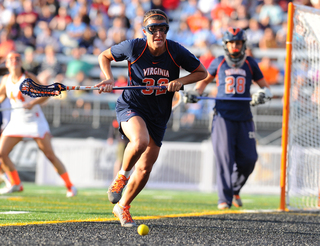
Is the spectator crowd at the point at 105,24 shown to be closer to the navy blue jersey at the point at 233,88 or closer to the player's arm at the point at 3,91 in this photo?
the player's arm at the point at 3,91

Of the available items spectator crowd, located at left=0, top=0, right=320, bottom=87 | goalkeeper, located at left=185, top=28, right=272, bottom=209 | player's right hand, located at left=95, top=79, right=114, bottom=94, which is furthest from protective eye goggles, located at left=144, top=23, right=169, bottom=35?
spectator crowd, located at left=0, top=0, right=320, bottom=87

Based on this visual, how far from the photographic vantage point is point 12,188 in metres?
7.90

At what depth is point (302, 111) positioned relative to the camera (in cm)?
708

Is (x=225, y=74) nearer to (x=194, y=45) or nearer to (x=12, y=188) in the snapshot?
(x=12, y=188)

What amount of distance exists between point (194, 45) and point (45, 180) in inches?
213

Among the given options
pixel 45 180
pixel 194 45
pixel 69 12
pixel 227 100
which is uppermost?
pixel 69 12

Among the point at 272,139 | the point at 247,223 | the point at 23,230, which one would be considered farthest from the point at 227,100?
the point at 272,139

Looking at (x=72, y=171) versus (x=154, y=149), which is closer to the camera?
(x=154, y=149)

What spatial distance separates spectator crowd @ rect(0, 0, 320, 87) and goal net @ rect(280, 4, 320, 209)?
5905 mm

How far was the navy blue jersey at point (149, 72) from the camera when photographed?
185 inches

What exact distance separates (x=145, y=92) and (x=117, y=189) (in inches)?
37.1

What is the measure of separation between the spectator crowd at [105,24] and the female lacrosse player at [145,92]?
8.15 m

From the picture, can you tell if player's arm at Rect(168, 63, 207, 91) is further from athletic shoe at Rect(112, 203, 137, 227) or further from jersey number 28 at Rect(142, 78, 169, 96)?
athletic shoe at Rect(112, 203, 137, 227)

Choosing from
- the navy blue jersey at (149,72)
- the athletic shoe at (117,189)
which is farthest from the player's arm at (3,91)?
the athletic shoe at (117,189)
